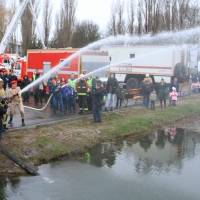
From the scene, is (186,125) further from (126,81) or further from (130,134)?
(126,81)

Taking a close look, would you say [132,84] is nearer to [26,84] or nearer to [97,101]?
[26,84]

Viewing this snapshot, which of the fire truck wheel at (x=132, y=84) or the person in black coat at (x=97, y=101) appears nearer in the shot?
the person in black coat at (x=97, y=101)

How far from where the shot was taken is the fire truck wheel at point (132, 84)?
24609mm

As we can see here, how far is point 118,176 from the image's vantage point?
25.1 feet

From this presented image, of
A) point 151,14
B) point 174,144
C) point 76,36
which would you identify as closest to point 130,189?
point 174,144

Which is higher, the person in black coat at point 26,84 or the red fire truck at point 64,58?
the red fire truck at point 64,58

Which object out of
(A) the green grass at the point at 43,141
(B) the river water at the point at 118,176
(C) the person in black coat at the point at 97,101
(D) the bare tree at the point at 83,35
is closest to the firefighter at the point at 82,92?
(C) the person in black coat at the point at 97,101

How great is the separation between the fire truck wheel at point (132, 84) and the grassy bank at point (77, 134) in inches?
346

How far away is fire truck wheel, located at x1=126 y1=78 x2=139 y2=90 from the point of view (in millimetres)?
24609

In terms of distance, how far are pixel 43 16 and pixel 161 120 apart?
3750 centimetres

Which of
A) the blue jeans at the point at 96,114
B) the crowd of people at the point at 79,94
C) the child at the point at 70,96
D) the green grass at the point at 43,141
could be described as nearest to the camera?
the green grass at the point at 43,141

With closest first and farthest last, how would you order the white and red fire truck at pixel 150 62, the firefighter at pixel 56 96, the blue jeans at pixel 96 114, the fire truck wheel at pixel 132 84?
the blue jeans at pixel 96 114, the firefighter at pixel 56 96, the white and red fire truck at pixel 150 62, the fire truck wheel at pixel 132 84

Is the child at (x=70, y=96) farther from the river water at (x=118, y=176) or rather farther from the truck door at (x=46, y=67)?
the truck door at (x=46, y=67)

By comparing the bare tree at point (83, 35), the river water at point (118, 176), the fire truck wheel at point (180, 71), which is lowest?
the river water at point (118, 176)
